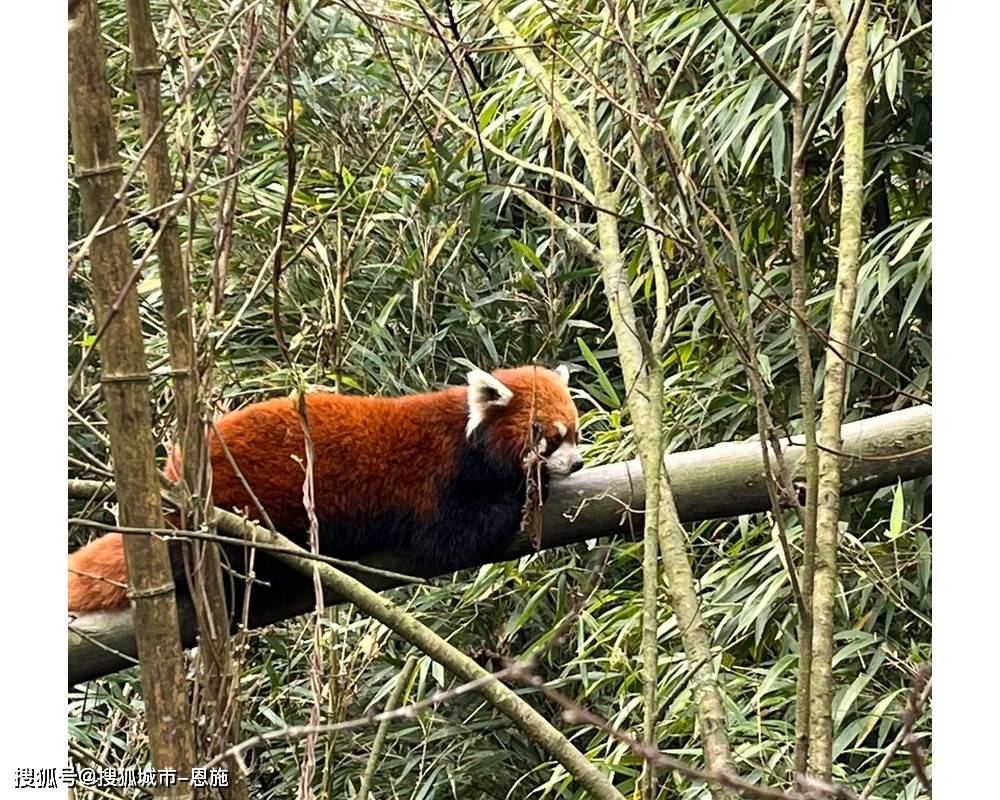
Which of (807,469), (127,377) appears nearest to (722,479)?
(807,469)

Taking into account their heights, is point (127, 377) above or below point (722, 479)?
above

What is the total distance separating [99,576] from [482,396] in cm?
99

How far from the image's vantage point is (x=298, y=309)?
356 centimetres

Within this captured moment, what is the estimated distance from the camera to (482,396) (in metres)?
2.89

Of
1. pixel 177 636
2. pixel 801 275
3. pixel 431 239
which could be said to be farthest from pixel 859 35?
pixel 431 239

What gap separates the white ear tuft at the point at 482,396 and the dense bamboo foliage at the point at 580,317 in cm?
24

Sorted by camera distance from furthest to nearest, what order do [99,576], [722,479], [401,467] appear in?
[401,467] → [99,576] → [722,479]

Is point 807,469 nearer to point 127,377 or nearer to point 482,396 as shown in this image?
point 127,377

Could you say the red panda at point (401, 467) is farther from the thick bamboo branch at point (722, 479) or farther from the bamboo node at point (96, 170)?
the bamboo node at point (96, 170)

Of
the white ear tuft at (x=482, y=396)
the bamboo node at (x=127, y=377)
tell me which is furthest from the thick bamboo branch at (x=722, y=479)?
the bamboo node at (x=127, y=377)

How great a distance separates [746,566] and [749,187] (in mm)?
1036

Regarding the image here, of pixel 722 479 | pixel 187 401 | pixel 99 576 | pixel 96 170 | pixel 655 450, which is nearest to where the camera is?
pixel 96 170

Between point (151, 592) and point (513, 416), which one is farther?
point (513, 416)

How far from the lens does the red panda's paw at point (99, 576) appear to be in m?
2.07
